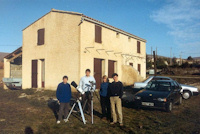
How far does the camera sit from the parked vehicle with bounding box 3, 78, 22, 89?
14.9m

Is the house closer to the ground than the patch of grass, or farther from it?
farther from it

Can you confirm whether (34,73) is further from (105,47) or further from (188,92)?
(188,92)

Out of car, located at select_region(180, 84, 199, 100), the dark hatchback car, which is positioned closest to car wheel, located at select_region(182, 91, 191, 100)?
car, located at select_region(180, 84, 199, 100)

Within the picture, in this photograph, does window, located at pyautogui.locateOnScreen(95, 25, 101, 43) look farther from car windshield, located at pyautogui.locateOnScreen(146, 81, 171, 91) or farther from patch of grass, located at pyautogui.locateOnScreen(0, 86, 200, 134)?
patch of grass, located at pyautogui.locateOnScreen(0, 86, 200, 134)

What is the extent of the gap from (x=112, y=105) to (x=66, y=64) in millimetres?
7800

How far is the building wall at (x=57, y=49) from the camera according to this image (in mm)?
12547

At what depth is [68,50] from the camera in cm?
1283

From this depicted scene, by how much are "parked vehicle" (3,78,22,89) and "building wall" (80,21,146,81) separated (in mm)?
6997

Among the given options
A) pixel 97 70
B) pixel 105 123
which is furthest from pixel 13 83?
pixel 105 123

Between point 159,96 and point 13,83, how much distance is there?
12893mm

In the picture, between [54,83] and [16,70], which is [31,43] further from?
[54,83]

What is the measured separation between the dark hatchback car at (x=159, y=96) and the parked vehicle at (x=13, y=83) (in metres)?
11.8

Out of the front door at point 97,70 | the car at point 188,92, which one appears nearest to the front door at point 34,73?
the front door at point 97,70

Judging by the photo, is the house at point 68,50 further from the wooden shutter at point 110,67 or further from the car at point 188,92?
the car at point 188,92
